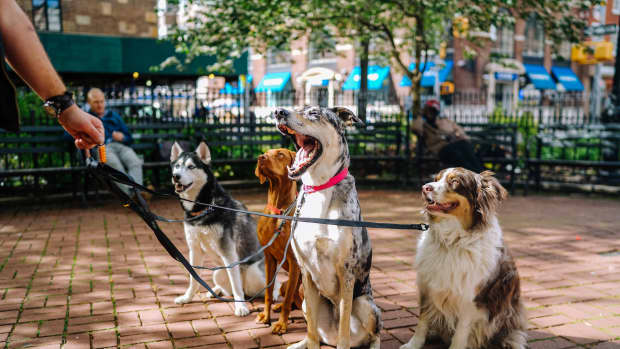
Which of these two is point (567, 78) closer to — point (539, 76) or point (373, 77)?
point (539, 76)

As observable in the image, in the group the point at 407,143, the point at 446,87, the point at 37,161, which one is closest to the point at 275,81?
the point at 446,87

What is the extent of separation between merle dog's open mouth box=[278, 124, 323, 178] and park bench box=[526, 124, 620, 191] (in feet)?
27.1

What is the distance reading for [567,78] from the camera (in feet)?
108

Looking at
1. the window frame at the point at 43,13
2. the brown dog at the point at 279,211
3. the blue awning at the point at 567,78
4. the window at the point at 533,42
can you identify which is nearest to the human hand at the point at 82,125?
the brown dog at the point at 279,211

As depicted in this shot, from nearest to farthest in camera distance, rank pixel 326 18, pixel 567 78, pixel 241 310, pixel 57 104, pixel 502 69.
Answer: pixel 57 104, pixel 241 310, pixel 326 18, pixel 502 69, pixel 567 78

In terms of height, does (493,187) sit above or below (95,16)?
below

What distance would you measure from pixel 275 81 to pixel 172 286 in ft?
105

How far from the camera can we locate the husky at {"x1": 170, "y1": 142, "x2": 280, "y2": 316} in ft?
12.4

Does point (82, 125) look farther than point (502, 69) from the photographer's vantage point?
No

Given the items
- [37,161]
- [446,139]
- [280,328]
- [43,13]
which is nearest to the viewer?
[280,328]

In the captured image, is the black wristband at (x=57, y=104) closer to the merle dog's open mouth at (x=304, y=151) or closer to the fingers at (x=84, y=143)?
the fingers at (x=84, y=143)

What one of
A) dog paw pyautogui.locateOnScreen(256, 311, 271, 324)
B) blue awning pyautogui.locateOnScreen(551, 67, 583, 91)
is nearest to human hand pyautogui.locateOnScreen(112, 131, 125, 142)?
dog paw pyautogui.locateOnScreen(256, 311, 271, 324)

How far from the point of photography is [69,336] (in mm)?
3332

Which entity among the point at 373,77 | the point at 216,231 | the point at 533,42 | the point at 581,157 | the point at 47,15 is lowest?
the point at 216,231
